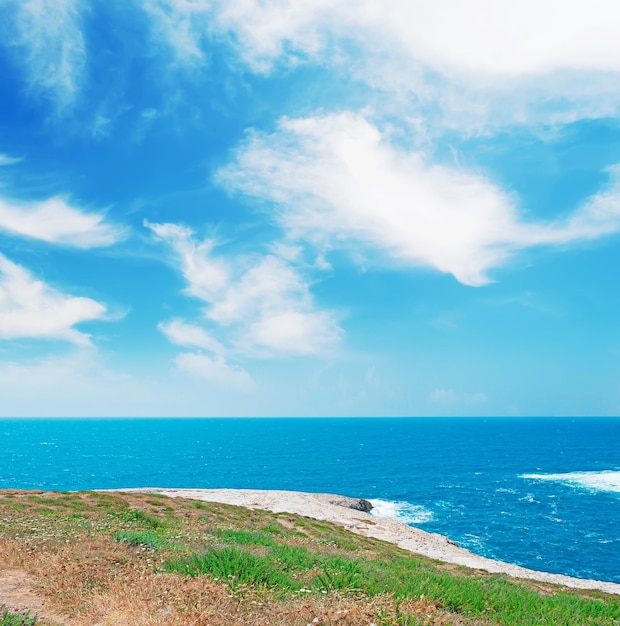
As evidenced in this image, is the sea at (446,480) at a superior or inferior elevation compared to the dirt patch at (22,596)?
inferior

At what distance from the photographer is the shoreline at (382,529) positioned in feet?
119

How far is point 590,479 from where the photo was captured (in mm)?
104000

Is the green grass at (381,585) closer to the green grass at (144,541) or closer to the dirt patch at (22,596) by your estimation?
the green grass at (144,541)

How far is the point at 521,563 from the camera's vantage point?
48.9m

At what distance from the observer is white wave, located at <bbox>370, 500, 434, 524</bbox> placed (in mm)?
66688

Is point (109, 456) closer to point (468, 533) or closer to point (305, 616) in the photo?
point (468, 533)

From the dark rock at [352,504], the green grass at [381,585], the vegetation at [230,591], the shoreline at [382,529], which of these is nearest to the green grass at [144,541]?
the vegetation at [230,591]

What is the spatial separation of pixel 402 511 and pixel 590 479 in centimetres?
5868

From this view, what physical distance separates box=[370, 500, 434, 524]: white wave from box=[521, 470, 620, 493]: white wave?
42102 mm

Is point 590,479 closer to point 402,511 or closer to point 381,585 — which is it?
point 402,511

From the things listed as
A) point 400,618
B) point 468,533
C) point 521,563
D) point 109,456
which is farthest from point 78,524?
point 109,456

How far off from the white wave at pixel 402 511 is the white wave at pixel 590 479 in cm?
4210

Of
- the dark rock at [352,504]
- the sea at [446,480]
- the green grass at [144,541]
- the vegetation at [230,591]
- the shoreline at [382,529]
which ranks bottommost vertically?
the sea at [446,480]

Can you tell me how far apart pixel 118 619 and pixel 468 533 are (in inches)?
2431
